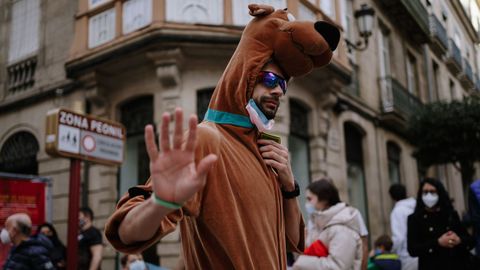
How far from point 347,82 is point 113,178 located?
470 centimetres

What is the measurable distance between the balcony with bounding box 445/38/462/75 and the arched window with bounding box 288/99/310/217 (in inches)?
297

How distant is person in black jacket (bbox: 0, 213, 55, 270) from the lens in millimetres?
4477

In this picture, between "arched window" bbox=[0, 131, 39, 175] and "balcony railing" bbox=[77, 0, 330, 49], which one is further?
"arched window" bbox=[0, 131, 39, 175]

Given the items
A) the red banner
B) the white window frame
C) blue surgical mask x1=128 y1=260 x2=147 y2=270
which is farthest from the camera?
the white window frame

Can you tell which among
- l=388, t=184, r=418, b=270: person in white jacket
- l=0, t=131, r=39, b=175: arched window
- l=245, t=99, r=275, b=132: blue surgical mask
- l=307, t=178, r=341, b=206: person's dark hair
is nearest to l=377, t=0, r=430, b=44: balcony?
l=0, t=131, r=39, b=175: arched window

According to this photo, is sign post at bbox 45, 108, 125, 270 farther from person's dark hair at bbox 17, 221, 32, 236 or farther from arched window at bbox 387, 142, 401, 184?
arched window at bbox 387, 142, 401, 184

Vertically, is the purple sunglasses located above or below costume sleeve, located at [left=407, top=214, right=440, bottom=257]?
above

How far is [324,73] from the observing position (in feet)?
31.2

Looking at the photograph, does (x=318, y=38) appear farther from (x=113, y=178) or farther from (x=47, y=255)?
(x=113, y=178)

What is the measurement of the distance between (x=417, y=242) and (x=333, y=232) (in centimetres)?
129

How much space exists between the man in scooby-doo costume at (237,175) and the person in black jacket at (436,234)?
A: 275 centimetres

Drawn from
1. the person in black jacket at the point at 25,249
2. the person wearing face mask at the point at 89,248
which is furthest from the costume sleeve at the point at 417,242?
the person wearing face mask at the point at 89,248

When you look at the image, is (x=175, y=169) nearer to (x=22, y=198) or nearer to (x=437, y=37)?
(x=22, y=198)

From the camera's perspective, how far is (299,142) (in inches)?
387
